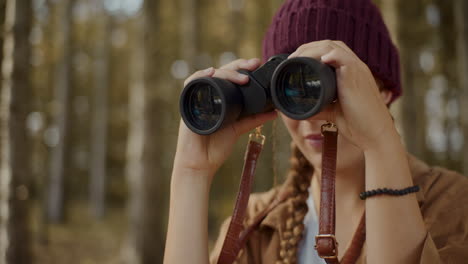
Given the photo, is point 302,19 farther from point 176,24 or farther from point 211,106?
point 176,24

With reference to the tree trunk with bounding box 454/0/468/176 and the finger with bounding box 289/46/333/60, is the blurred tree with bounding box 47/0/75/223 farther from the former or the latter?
the finger with bounding box 289/46/333/60

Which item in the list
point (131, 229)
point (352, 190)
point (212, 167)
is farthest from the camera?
point (131, 229)

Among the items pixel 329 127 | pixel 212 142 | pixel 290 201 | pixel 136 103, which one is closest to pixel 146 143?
pixel 136 103

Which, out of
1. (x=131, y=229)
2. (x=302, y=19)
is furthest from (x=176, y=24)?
(x=302, y=19)

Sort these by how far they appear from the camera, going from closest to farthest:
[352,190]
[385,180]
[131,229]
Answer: [385,180], [352,190], [131,229]

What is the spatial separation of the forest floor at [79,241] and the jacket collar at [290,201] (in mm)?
6117

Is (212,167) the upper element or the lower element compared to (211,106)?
lower

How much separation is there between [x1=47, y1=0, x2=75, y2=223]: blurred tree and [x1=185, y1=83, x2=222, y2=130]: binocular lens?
1087 cm

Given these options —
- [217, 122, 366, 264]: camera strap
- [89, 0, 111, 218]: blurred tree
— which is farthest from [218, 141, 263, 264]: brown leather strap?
[89, 0, 111, 218]: blurred tree

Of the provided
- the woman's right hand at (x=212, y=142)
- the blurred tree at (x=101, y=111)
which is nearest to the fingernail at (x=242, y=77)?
the woman's right hand at (x=212, y=142)

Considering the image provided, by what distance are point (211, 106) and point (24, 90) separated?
12.5 ft

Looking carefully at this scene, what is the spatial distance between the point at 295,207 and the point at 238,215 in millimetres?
356

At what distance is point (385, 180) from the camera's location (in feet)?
3.66

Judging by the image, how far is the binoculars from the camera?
1.14 m
